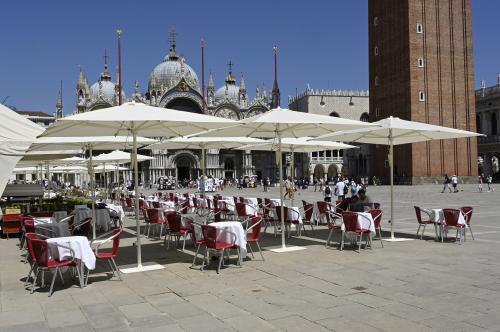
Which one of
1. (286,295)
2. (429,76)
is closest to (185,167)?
(429,76)

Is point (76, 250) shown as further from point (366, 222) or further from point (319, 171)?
point (319, 171)

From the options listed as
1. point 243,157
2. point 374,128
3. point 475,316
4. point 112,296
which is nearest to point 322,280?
point 475,316

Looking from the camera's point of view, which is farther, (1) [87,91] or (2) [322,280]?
(1) [87,91]

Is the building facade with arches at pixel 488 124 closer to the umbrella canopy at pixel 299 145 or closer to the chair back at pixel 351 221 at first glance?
the umbrella canopy at pixel 299 145

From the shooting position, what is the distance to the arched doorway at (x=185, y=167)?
67.2 metres

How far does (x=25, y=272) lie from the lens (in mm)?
8211

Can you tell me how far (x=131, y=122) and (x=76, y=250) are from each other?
244 centimetres

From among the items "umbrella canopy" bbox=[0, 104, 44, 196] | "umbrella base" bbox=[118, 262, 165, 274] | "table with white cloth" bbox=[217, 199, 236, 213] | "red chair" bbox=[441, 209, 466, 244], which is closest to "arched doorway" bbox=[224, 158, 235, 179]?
"table with white cloth" bbox=[217, 199, 236, 213]

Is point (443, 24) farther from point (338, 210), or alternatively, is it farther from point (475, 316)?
point (475, 316)

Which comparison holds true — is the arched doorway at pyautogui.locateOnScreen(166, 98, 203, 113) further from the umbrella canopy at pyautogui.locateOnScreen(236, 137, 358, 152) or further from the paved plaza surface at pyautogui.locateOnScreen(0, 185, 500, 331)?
the paved plaza surface at pyautogui.locateOnScreen(0, 185, 500, 331)

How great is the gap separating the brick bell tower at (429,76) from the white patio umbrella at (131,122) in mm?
36256

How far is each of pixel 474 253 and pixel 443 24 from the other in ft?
129

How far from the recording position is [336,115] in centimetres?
7338

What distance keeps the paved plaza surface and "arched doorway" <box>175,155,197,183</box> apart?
5801 cm
